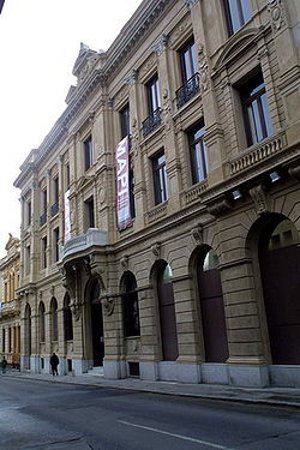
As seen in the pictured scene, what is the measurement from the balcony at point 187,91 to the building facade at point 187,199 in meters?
0.07

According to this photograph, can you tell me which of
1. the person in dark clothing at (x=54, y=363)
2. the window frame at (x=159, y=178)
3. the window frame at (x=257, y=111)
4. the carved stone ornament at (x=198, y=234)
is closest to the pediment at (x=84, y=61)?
the window frame at (x=159, y=178)

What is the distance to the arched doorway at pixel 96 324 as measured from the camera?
87.1 feet

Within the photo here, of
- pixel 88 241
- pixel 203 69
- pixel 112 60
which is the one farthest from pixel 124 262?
pixel 112 60

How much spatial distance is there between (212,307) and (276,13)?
10585mm

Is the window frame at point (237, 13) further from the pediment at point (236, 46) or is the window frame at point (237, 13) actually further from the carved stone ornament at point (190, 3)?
the carved stone ornament at point (190, 3)

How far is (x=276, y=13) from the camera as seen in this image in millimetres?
14805

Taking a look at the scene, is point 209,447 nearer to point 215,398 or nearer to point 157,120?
point 215,398

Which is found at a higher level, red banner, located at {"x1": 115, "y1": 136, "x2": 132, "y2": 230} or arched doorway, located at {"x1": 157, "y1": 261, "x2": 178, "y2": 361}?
red banner, located at {"x1": 115, "y1": 136, "x2": 132, "y2": 230}

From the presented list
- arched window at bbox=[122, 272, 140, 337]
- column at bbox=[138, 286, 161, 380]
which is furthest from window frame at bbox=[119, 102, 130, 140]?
column at bbox=[138, 286, 161, 380]

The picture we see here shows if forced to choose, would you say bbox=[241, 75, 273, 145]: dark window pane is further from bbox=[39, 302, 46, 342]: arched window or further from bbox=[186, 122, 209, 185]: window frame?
bbox=[39, 302, 46, 342]: arched window

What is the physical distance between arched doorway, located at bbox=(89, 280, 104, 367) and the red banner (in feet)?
15.6

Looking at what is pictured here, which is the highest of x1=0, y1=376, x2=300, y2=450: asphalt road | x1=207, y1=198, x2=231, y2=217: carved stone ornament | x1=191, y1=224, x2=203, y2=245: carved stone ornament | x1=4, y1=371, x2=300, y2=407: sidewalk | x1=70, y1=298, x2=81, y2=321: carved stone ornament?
x1=207, y1=198, x2=231, y2=217: carved stone ornament

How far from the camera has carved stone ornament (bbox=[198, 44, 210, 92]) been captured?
708 inches

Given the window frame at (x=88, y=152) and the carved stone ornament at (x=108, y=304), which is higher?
the window frame at (x=88, y=152)
